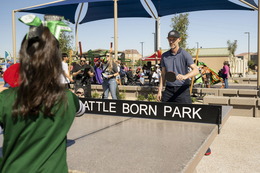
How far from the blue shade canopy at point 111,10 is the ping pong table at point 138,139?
45.2 feet

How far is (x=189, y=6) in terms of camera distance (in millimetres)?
15969

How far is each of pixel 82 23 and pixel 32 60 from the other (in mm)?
19592

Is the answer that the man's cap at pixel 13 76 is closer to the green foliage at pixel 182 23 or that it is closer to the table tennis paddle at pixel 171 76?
the table tennis paddle at pixel 171 76

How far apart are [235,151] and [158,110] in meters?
1.93

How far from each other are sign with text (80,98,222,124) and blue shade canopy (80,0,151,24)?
13.5 metres

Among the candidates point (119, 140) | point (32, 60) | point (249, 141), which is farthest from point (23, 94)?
point (249, 141)

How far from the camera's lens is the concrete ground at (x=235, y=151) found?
4137 mm

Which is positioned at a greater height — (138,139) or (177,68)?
(177,68)

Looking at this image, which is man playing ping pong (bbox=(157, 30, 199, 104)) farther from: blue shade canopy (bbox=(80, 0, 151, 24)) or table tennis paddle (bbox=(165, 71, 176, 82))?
blue shade canopy (bbox=(80, 0, 151, 24))

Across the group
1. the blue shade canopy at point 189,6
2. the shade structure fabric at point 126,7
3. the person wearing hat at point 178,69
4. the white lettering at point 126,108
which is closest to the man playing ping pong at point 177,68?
the person wearing hat at point 178,69

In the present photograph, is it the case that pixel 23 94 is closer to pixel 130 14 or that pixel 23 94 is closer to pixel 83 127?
pixel 83 127

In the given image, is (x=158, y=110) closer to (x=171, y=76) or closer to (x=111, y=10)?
(x=171, y=76)

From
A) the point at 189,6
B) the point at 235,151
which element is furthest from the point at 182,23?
the point at 235,151

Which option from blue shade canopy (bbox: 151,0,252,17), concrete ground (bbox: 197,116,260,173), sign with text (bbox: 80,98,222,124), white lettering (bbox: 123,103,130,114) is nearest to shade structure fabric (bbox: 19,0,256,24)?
blue shade canopy (bbox: 151,0,252,17)
